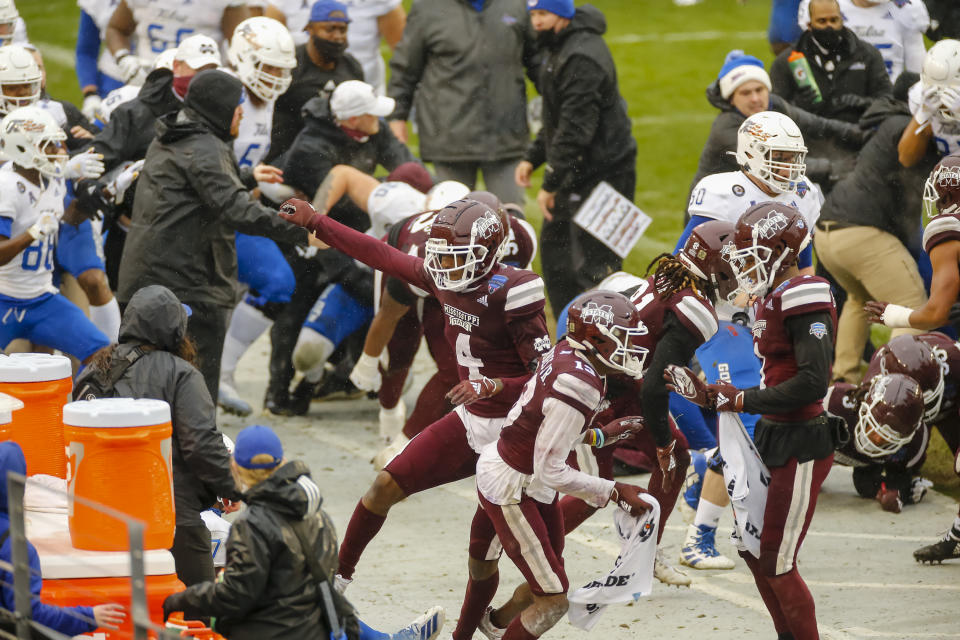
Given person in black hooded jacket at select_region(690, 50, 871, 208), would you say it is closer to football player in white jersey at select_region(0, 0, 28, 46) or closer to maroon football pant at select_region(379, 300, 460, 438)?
Answer: maroon football pant at select_region(379, 300, 460, 438)

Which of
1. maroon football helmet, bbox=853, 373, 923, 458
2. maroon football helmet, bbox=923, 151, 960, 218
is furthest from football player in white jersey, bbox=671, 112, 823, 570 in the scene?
maroon football helmet, bbox=853, 373, 923, 458

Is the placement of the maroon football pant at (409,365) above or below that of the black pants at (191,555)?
below

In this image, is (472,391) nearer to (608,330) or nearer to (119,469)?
(608,330)

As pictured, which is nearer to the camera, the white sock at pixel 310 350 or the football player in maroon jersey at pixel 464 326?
the football player in maroon jersey at pixel 464 326

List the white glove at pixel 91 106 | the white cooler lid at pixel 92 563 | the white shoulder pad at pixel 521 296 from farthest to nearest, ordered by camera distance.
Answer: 1. the white glove at pixel 91 106
2. the white shoulder pad at pixel 521 296
3. the white cooler lid at pixel 92 563

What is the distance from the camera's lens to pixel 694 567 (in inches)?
278

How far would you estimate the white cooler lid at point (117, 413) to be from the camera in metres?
5.13

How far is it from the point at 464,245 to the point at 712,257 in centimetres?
103

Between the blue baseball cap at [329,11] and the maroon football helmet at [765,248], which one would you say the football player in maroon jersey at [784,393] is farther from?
the blue baseball cap at [329,11]

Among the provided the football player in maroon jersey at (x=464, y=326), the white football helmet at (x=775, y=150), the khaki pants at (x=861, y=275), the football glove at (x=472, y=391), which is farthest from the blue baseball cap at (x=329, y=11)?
the football glove at (x=472, y=391)

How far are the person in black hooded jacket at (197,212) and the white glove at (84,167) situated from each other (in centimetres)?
52

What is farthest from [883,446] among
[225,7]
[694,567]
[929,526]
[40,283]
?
[225,7]

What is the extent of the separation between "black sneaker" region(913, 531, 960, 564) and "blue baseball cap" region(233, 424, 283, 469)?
12.4 ft

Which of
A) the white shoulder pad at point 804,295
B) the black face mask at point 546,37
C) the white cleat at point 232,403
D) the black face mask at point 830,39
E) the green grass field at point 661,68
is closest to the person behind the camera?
the white shoulder pad at point 804,295
